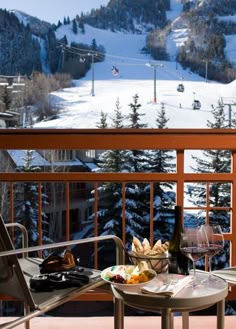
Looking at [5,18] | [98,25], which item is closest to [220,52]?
[98,25]

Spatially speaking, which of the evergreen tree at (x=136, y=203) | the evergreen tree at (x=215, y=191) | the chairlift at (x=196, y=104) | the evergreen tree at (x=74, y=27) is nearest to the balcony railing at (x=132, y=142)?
the evergreen tree at (x=215, y=191)

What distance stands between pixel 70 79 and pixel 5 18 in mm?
878

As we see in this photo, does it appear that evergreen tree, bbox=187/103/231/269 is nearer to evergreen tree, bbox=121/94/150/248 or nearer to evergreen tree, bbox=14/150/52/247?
evergreen tree, bbox=121/94/150/248

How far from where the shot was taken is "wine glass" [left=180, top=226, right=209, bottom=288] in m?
1.88

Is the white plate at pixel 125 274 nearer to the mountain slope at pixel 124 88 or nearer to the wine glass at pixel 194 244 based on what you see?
the wine glass at pixel 194 244

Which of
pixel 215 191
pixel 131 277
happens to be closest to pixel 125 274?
pixel 131 277

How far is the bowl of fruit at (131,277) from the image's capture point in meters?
1.79

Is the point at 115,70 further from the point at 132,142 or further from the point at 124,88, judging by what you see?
the point at 132,142

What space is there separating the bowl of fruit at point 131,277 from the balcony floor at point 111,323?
1.11 metres

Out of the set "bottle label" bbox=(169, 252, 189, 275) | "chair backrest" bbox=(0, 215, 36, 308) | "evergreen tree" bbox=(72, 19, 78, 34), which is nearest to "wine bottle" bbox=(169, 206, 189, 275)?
"bottle label" bbox=(169, 252, 189, 275)

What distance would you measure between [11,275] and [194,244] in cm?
68

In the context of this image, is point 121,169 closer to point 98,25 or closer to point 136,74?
point 136,74

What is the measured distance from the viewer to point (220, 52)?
5.23 metres

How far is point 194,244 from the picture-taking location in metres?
1.90
